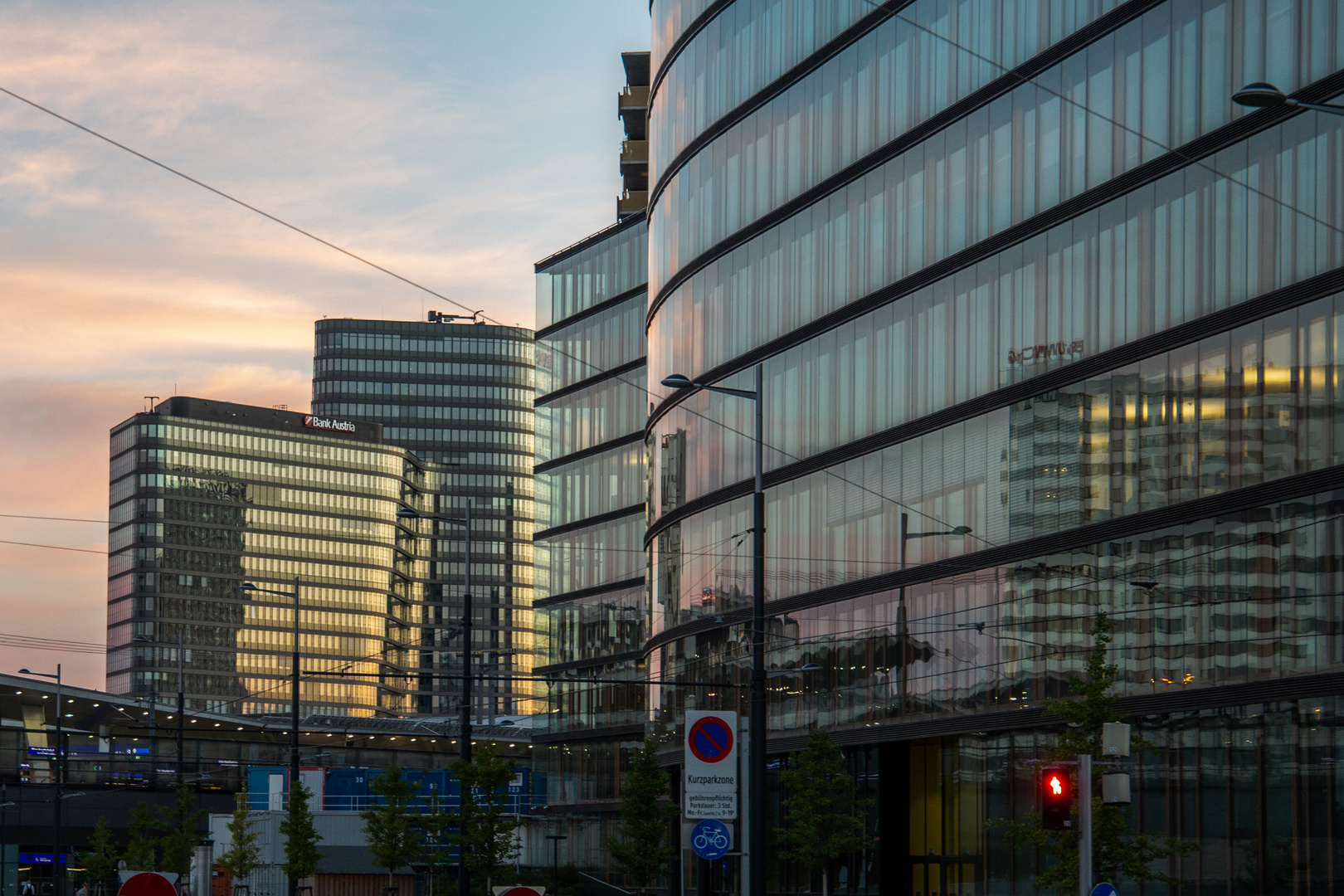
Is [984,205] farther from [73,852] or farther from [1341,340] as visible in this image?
[73,852]

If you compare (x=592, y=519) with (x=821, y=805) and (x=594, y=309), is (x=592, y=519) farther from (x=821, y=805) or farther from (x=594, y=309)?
(x=821, y=805)

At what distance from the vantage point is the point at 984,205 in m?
43.8

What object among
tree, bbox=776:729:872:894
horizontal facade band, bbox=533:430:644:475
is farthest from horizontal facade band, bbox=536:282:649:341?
tree, bbox=776:729:872:894

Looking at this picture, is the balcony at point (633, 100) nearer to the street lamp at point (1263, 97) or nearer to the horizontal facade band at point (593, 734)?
the horizontal facade band at point (593, 734)

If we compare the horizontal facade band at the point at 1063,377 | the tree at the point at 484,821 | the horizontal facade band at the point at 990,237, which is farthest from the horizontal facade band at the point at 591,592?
the tree at the point at 484,821

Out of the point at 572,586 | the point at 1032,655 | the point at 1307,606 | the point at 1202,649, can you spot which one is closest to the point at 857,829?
the point at 1032,655

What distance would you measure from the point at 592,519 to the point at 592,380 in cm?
677

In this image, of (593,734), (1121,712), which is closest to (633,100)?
(593,734)

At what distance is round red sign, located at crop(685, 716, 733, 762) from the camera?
19906 mm

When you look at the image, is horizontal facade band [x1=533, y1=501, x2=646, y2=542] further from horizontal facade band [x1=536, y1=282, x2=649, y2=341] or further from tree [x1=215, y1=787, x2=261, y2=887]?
tree [x1=215, y1=787, x2=261, y2=887]

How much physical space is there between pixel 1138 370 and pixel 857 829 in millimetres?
16586

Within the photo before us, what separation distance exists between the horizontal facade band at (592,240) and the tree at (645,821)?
32.8 meters

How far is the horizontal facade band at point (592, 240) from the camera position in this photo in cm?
8169

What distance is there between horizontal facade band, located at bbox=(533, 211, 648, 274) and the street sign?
61.1 metres
